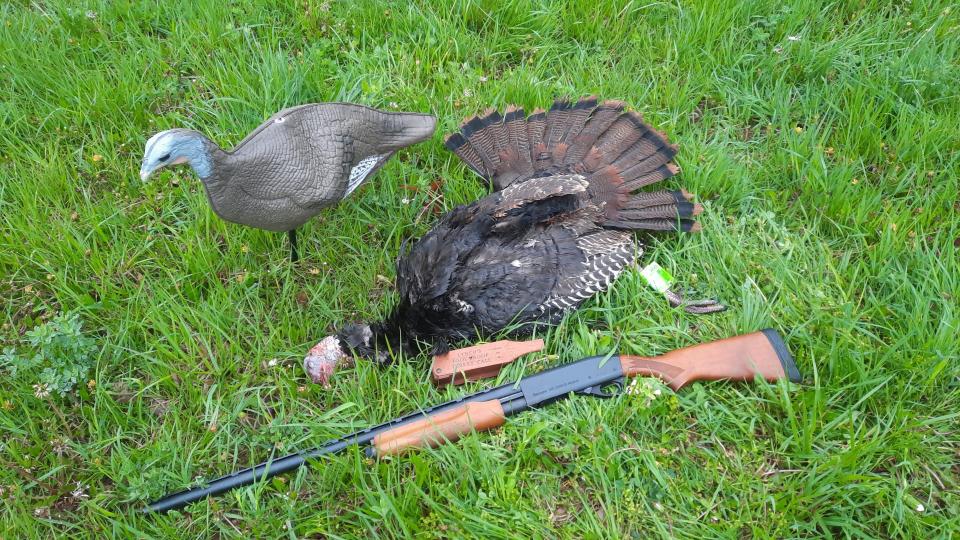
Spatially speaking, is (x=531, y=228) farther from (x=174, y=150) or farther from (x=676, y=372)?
(x=174, y=150)

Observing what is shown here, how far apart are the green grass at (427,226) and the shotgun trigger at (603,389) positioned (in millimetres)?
41

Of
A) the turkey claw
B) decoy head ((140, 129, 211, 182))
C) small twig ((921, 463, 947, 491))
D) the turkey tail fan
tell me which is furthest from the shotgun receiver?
decoy head ((140, 129, 211, 182))

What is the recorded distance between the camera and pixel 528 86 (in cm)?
399

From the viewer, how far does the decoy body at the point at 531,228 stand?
3088mm

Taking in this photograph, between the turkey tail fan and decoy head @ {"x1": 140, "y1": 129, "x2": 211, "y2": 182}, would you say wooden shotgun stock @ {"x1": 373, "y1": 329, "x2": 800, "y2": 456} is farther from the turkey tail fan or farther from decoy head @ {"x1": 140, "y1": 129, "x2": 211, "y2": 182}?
decoy head @ {"x1": 140, "y1": 129, "x2": 211, "y2": 182}

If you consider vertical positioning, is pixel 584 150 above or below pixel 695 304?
above

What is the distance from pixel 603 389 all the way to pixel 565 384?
0.17 m

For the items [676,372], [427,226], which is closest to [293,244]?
[427,226]

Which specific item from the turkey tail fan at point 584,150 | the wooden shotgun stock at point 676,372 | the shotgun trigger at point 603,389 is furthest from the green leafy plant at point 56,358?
the shotgun trigger at point 603,389

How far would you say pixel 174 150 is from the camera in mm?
2549

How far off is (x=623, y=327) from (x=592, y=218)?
66 centimetres

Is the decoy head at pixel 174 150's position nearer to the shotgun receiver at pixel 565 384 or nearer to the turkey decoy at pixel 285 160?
the turkey decoy at pixel 285 160

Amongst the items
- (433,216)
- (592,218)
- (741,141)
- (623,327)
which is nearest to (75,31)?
(433,216)

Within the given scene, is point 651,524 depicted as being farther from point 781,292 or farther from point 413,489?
point 781,292
